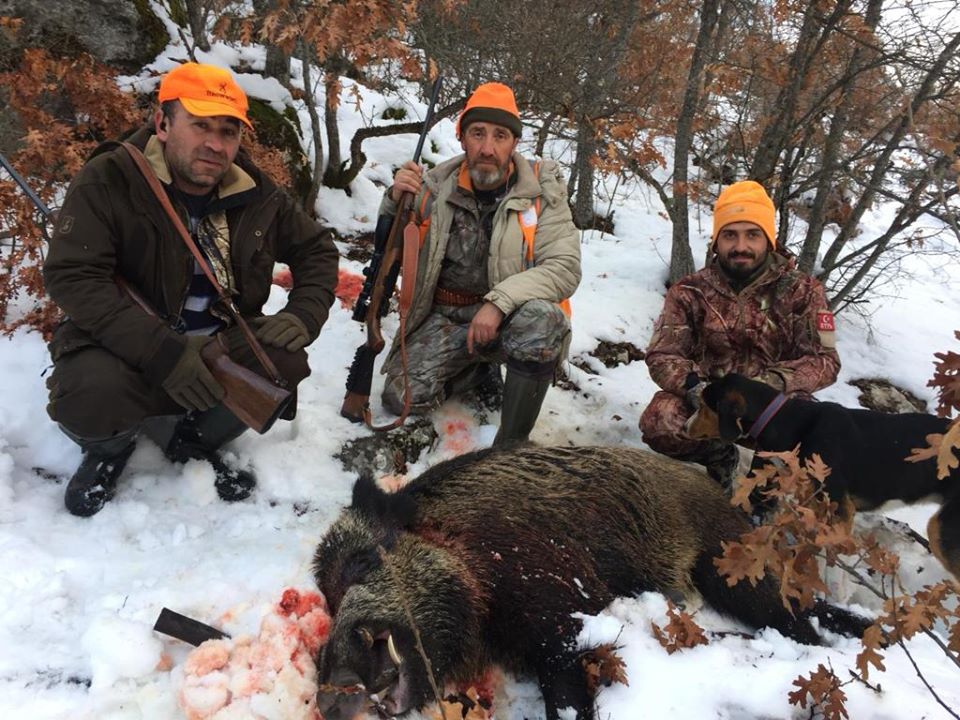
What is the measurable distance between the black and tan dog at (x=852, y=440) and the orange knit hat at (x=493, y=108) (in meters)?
1.98

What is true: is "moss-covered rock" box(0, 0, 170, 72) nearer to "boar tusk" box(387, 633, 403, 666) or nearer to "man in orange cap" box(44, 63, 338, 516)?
"man in orange cap" box(44, 63, 338, 516)

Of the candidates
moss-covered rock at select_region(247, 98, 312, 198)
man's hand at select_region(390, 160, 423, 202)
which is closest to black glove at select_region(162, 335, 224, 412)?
man's hand at select_region(390, 160, 423, 202)

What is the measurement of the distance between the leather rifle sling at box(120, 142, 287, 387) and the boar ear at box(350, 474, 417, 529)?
0.89 meters

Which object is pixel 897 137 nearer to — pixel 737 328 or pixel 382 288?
pixel 737 328

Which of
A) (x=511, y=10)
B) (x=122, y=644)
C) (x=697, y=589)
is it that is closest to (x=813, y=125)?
(x=511, y=10)

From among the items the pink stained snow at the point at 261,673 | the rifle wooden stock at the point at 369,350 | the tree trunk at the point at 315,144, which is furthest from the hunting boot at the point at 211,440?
the tree trunk at the point at 315,144

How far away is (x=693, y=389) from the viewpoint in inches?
153

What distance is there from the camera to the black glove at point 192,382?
285 centimetres

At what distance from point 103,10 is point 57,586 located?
4863 millimetres

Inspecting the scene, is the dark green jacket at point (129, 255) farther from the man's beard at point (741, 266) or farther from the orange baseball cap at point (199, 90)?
the man's beard at point (741, 266)

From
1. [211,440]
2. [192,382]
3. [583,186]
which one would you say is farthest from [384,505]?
[583,186]

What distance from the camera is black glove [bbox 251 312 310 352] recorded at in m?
3.23

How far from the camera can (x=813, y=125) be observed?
223 inches

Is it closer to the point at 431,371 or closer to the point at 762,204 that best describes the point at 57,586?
the point at 431,371
